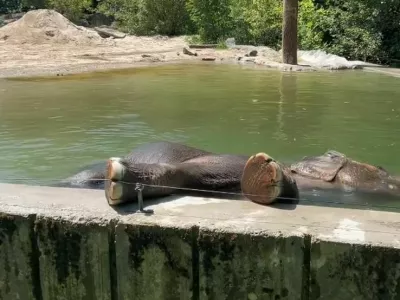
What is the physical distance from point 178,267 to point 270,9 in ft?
68.8

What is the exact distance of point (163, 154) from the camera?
4980 millimetres

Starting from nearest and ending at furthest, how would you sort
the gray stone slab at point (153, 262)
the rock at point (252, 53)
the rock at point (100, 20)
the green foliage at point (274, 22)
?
the gray stone slab at point (153, 262) → the green foliage at point (274, 22) → the rock at point (252, 53) → the rock at point (100, 20)

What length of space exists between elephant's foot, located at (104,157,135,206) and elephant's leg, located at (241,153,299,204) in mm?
679

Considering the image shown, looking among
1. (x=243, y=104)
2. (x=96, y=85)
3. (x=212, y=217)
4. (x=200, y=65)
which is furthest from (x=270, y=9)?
(x=212, y=217)

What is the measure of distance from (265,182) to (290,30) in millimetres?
14640

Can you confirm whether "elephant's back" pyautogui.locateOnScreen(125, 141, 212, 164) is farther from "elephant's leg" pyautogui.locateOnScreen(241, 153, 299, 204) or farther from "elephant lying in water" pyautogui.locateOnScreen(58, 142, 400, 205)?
"elephant's leg" pyautogui.locateOnScreen(241, 153, 299, 204)

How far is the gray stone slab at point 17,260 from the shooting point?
9.84 ft

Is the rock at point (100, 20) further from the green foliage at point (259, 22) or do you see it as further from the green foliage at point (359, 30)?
the green foliage at point (359, 30)

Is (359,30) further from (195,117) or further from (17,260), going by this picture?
(17,260)

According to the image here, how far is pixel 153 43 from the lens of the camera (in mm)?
27141

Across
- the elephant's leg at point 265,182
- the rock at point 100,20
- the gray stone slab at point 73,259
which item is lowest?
the gray stone slab at point 73,259

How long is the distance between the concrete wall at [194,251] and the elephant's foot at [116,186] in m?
0.06

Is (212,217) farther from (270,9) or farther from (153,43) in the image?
(153,43)

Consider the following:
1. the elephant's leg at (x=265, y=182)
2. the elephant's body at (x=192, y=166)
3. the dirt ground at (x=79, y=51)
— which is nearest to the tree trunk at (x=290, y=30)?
the dirt ground at (x=79, y=51)
